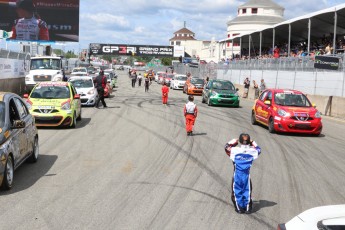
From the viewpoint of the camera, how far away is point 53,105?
16.1 metres

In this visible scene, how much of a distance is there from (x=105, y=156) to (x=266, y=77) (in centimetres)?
2714

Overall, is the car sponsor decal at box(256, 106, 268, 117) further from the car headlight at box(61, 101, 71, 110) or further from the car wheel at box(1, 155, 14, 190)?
the car wheel at box(1, 155, 14, 190)

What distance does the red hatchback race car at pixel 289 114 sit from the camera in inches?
635

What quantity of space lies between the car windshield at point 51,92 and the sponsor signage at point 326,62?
1396 cm

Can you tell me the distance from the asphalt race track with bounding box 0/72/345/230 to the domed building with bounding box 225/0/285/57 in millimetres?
78648

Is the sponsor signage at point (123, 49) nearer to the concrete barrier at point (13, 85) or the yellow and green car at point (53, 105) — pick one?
the concrete barrier at point (13, 85)

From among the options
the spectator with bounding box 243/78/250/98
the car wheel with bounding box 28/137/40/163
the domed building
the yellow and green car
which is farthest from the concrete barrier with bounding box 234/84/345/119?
the domed building

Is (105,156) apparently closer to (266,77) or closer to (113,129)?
(113,129)

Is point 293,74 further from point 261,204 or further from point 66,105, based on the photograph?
point 261,204

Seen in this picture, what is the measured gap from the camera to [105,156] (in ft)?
38.2

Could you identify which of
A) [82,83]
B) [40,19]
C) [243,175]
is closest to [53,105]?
[82,83]

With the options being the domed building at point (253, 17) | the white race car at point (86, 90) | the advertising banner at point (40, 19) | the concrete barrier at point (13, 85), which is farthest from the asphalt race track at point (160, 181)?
the domed building at point (253, 17)

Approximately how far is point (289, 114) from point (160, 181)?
8.22 metres

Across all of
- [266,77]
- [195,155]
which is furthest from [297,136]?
[266,77]
